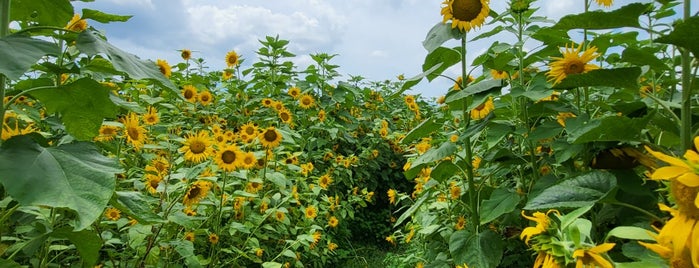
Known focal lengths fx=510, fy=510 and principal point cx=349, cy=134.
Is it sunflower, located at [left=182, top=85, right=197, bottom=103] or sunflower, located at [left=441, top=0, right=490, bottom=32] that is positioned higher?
sunflower, located at [left=441, top=0, right=490, bottom=32]

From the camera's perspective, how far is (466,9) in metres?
1.64

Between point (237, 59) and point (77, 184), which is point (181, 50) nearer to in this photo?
point (237, 59)

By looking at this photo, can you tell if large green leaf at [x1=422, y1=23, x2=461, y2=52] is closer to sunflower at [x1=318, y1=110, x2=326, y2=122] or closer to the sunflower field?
the sunflower field

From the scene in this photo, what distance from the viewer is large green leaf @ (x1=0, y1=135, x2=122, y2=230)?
2.64 ft

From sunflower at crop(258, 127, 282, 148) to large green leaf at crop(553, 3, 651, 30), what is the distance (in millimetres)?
1923

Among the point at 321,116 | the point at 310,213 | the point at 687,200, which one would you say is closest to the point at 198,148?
the point at 310,213

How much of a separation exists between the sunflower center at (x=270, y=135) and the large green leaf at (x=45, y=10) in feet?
5.14

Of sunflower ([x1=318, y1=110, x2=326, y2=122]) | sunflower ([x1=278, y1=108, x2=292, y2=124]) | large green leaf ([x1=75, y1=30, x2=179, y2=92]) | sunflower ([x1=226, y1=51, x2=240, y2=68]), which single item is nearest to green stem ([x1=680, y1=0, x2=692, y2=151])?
large green leaf ([x1=75, y1=30, x2=179, y2=92])

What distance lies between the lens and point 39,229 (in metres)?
1.67

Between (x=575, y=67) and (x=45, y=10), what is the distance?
4.57ft

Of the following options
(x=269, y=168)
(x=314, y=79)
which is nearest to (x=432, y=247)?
(x=269, y=168)

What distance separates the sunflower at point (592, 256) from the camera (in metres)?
0.67

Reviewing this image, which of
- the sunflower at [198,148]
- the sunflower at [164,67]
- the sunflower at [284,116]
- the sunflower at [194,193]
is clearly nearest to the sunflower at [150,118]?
the sunflower at [164,67]

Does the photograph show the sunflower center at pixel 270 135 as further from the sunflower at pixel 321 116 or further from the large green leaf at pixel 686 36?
Answer: the large green leaf at pixel 686 36
